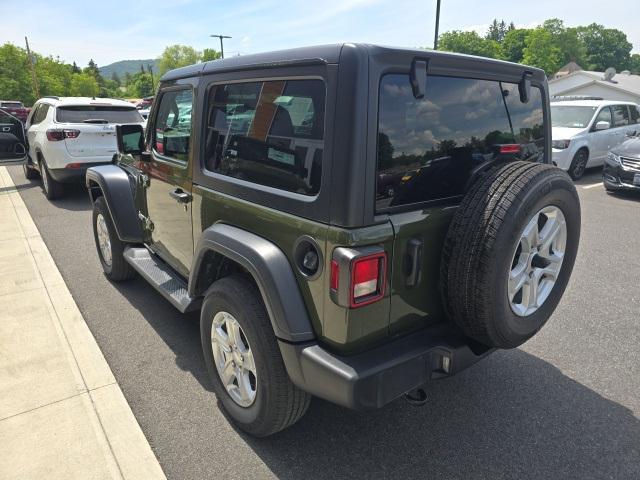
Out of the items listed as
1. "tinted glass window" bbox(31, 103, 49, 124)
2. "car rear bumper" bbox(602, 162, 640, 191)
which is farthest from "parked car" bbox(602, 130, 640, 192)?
"tinted glass window" bbox(31, 103, 49, 124)

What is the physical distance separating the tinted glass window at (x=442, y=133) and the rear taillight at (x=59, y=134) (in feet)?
23.6

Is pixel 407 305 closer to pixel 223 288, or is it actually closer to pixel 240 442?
pixel 223 288

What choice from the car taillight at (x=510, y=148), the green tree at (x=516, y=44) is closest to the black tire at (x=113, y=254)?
the car taillight at (x=510, y=148)

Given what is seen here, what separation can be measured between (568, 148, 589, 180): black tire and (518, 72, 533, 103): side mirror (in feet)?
27.3

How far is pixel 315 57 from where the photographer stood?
1.90 meters

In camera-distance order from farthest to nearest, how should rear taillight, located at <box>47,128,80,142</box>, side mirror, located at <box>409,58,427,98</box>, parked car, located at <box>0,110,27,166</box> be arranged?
parked car, located at <box>0,110,27,166</box> < rear taillight, located at <box>47,128,80,142</box> < side mirror, located at <box>409,58,427,98</box>

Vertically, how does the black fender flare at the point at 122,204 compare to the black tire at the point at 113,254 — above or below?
above

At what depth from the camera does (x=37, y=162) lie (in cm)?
852

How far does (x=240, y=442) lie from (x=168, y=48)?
400 feet

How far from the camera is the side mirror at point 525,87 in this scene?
2533 mm

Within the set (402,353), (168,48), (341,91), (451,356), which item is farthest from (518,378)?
(168,48)

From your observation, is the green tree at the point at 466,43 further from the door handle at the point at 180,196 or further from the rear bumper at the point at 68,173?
the door handle at the point at 180,196

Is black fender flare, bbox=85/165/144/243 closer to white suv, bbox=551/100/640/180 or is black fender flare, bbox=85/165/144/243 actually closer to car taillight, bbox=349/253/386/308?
car taillight, bbox=349/253/386/308

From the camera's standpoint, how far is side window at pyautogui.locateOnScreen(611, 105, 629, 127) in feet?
34.7
